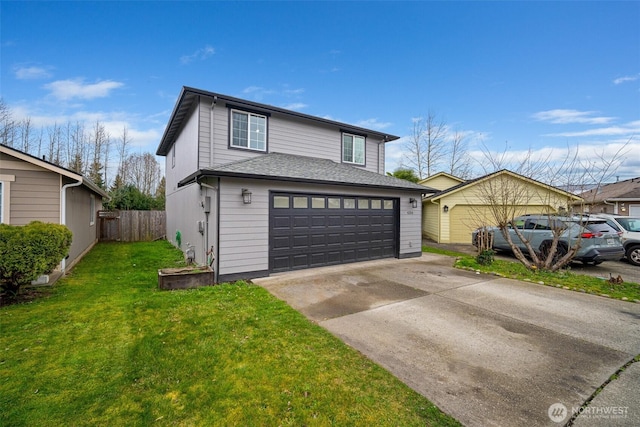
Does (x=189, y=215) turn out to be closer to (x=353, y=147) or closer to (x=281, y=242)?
(x=281, y=242)

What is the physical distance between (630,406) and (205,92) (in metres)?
9.42

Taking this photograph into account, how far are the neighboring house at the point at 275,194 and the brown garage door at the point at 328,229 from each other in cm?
3

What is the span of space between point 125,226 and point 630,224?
72.7 feet

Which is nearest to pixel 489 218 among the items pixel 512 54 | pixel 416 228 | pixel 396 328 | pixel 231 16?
pixel 416 228

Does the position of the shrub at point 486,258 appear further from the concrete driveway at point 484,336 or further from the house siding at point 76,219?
the house siding at point 76,219

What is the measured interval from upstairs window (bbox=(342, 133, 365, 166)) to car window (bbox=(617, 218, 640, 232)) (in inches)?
374

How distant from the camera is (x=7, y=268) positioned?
468 centimetres

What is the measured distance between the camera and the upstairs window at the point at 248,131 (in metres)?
8.42

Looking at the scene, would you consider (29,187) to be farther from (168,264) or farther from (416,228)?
(416,228)

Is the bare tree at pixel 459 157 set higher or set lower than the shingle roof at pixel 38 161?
higher

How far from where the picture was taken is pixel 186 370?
293cm

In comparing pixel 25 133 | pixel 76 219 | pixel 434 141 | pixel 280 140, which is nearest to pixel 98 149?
pixel 25 133

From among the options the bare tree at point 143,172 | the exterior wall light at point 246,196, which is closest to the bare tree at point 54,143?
the bare tree at point 143,172

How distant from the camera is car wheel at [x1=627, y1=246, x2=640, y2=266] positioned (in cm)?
911
